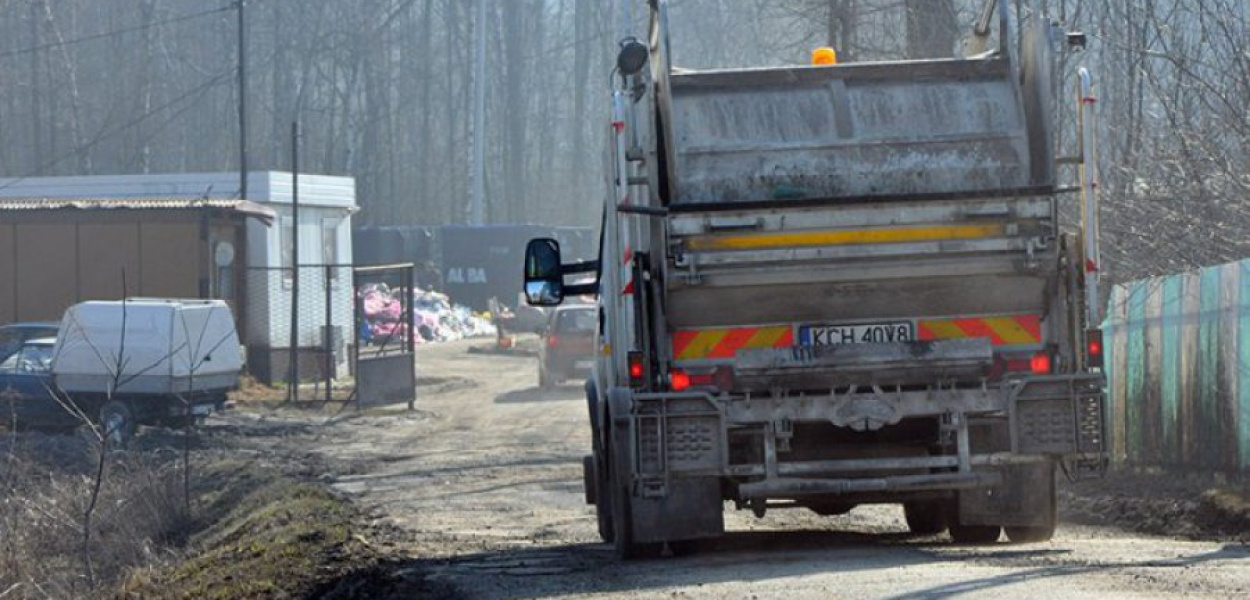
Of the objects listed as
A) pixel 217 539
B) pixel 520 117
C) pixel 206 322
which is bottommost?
pixel 217 539

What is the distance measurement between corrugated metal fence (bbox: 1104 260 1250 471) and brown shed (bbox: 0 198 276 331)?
66.6ft

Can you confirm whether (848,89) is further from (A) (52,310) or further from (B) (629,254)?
(A) (52,310)

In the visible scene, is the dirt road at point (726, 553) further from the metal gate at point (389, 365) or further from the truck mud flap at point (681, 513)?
the metal gate at point (389, 365)

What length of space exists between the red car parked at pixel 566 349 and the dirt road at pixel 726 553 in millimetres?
11287

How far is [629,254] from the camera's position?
1088 cm

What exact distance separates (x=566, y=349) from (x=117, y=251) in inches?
328

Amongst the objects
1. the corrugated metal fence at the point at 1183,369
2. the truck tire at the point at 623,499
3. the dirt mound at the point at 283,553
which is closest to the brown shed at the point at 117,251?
the dirt mound at the point at 283,553

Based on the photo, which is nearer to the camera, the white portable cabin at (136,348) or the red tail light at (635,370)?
the red tail light at (635,370)

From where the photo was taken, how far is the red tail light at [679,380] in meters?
11.0

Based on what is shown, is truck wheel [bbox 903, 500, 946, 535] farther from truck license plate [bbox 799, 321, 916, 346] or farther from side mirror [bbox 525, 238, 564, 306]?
side mirror [bbox 525, 238, 564, 306]

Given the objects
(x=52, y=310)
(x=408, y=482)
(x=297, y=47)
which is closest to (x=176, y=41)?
(x=297, y=47)

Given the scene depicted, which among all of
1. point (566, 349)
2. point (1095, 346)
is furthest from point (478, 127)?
point (1095, 346)

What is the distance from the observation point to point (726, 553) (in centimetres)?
1195

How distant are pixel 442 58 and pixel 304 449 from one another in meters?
63.5
